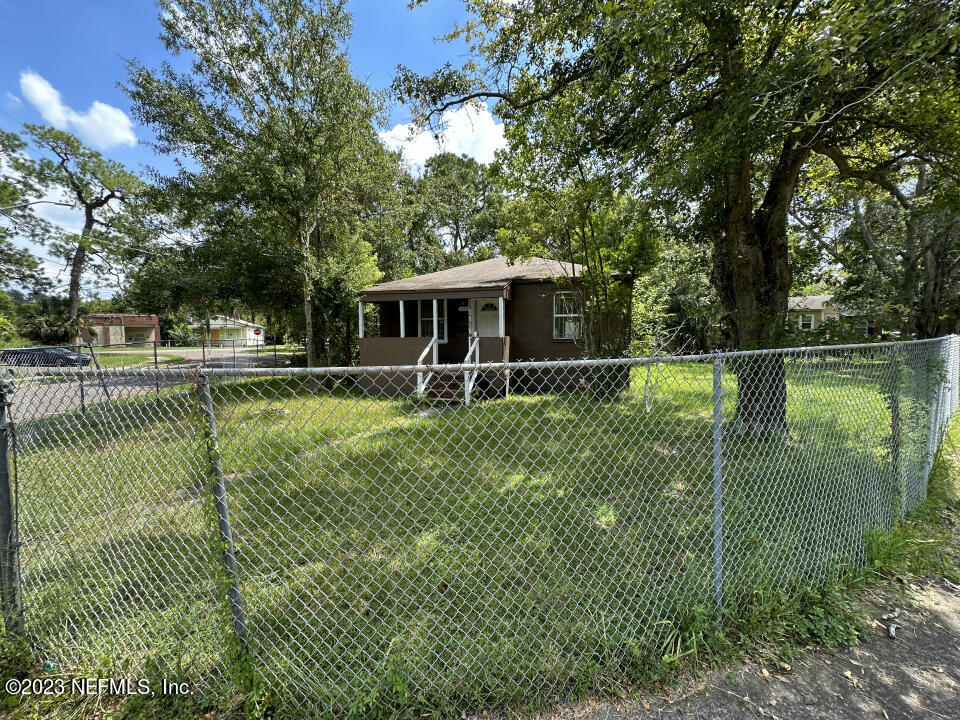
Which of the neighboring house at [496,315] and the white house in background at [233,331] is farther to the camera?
the white house in background at [233,331]

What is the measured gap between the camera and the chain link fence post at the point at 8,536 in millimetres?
2082

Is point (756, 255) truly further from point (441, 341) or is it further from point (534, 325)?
point (441, 341)

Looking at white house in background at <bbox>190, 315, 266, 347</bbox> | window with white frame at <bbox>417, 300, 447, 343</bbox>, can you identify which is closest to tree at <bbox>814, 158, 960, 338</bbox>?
window with white frame at <bbox>417, 300, 447, 343</bbox>

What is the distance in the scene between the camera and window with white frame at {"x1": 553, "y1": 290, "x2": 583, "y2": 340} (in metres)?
10.5

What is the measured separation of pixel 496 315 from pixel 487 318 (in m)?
0.33

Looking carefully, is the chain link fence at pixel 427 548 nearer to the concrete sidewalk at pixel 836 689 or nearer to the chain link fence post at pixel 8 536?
the chain link fence post at pixel 8 536

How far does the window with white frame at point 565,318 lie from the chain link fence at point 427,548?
6.29 metres

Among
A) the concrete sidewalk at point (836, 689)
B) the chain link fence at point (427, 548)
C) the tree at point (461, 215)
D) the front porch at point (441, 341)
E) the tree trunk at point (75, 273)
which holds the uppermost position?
the tree at point (461, 215)

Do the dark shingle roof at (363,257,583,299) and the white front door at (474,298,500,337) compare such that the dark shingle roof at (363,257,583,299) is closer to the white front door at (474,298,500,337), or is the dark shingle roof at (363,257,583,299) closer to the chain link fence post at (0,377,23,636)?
the white front door at (474,298,500,337)

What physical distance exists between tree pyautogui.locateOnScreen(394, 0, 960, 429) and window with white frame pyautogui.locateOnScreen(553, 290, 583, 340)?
3.94 metres

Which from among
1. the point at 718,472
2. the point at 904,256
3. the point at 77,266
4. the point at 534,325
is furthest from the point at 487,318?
the point at 77,266

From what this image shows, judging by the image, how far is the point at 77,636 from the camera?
2.24m

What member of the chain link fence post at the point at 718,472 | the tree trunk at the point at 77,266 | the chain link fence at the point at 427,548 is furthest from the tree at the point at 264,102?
the tree trunk at the point at 77,266

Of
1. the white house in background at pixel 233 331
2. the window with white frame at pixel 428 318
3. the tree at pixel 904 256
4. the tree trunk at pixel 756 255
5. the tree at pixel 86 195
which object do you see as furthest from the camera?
the white house in background at pixel 233 331
